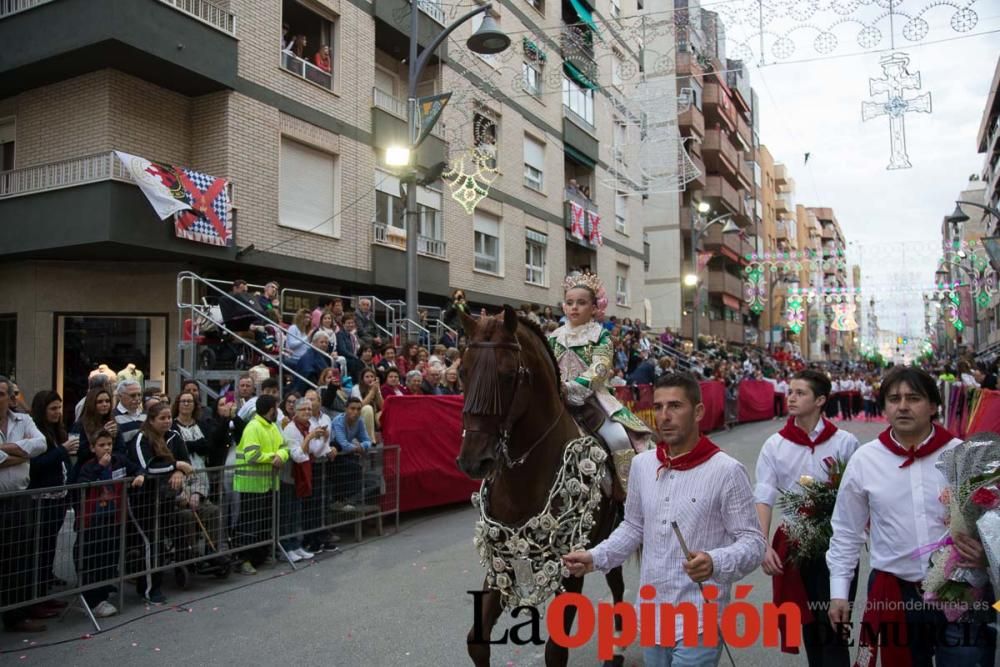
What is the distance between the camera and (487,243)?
22719mm

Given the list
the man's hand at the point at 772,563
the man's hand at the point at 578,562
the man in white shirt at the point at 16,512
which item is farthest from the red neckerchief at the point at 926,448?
the man in white shirt at the point at 16,512

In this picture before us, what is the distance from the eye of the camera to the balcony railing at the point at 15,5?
13.1 m

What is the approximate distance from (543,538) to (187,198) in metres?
10.9

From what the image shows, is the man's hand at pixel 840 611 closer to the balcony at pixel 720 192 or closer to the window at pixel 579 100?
the window at pixel 579 100

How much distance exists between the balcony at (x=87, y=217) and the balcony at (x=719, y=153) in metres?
35.2

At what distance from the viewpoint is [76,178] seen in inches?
497

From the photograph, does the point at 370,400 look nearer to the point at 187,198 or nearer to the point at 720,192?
the point at 187,198

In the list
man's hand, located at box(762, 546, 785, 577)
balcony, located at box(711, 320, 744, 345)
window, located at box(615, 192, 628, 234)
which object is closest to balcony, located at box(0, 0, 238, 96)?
man's hand, located at box(762, 546, 785, 577)

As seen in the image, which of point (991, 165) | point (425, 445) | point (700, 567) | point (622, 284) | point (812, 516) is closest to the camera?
point (700, 567)

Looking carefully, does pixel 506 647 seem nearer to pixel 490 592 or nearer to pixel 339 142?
pixel 490 592

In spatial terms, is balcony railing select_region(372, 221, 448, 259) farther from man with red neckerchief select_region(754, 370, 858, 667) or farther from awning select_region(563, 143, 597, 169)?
man with red neckerchief select_region(754, 370, 858, 667)

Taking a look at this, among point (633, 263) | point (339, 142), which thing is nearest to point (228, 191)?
point (339, 142)

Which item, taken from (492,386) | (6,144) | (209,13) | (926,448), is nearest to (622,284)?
(209,13)

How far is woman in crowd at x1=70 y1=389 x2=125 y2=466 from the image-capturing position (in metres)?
7.14
